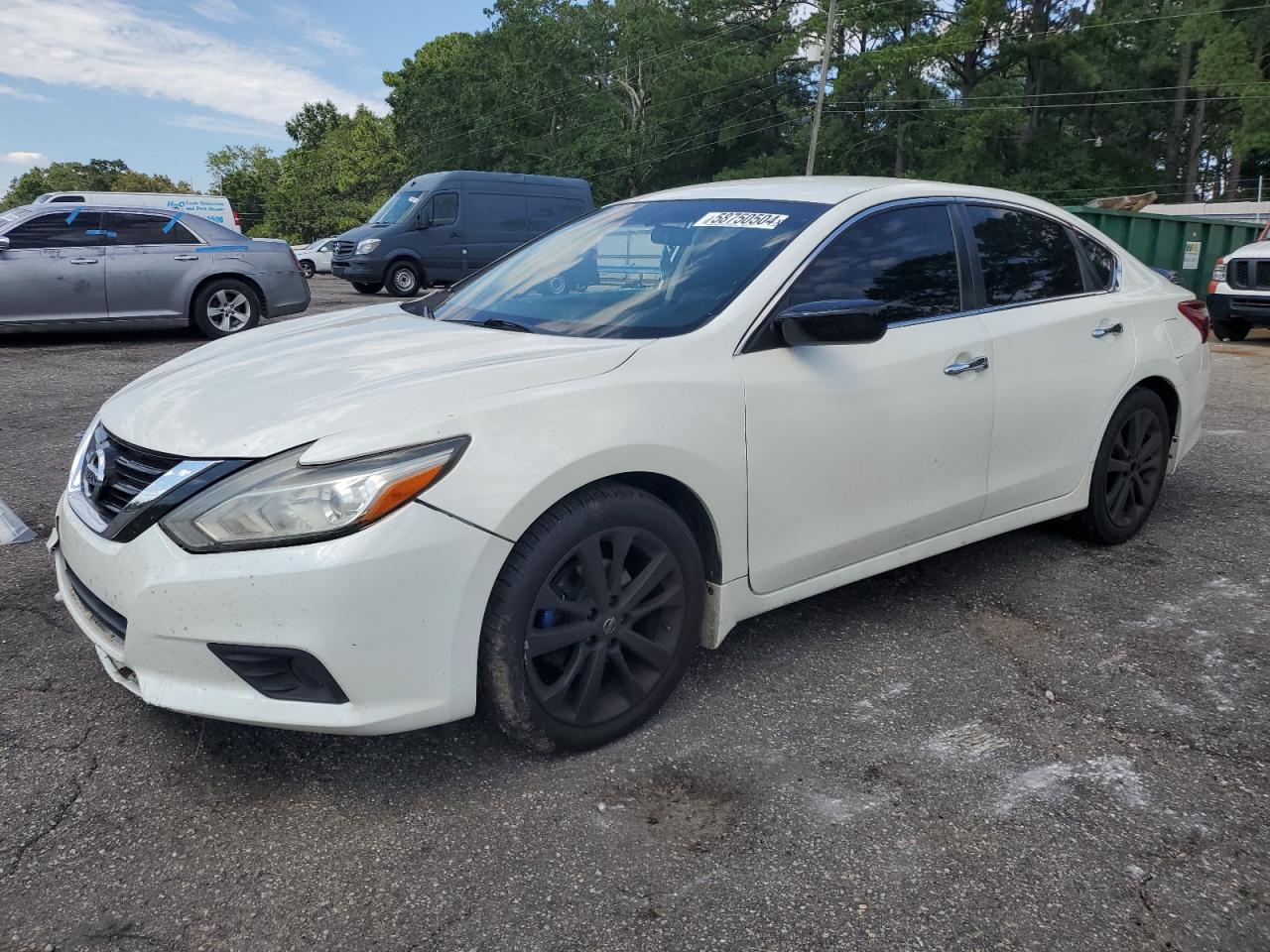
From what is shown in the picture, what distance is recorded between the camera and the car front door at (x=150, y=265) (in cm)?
1003

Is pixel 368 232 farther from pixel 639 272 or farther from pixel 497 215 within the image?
pixel 639 272

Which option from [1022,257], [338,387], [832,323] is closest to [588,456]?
[338,387]

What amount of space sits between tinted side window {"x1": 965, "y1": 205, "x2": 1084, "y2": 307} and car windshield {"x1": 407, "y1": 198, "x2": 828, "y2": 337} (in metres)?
0.82

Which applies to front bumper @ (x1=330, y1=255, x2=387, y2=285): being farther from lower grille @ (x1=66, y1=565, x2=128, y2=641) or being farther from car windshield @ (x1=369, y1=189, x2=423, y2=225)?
lower grille @ (x1=66, y1=565, x2=128, y2=641)

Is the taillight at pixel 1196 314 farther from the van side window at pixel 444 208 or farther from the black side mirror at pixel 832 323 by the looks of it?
the van side window at pixel 444 208

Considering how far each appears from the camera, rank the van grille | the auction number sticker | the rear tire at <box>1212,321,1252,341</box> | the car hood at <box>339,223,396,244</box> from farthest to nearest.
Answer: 1. the car hood at <box>339,223,396,244</box>
2. the rear tire at <box>1212,321,1252,341</box>
3. the van grille
4. the auction number sticker

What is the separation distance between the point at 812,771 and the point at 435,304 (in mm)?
2163

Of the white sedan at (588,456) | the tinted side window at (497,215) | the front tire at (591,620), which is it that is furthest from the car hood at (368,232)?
the front tire at (591,620)

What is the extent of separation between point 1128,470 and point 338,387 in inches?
133

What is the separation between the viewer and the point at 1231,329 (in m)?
13.1

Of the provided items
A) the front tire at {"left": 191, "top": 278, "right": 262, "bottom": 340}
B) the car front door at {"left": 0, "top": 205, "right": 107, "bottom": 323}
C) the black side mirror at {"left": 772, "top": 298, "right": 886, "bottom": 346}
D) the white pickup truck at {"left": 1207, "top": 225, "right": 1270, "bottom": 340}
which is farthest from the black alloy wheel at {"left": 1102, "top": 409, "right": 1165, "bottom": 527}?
the car front door at {"left": 0, "top": 205, "right": 107, "bottom": 323}

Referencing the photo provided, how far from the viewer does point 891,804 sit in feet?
8.26

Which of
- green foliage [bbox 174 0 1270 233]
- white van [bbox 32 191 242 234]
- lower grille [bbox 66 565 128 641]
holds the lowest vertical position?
lower grille [bbox 66 565 128 641]

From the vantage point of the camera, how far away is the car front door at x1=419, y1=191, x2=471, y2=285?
1750 centimetres
